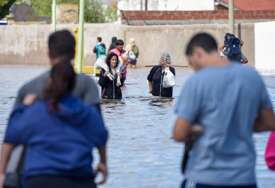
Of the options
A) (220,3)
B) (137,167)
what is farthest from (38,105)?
(220,3)

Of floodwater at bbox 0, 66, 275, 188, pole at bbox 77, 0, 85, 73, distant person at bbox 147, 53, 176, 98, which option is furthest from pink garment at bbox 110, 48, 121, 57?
pole at bbox 77, 0, 85, 73

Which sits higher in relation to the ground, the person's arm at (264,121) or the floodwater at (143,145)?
the person's arm at (264,121)

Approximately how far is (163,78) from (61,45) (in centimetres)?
1797

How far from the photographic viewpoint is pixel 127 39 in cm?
5241

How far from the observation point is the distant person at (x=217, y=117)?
19.7ft

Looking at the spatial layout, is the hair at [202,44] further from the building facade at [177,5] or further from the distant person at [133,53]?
the building facade at [177,5]

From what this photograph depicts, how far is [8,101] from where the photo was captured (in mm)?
24609

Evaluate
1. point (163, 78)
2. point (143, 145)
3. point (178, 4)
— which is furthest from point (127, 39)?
point (143, 145)

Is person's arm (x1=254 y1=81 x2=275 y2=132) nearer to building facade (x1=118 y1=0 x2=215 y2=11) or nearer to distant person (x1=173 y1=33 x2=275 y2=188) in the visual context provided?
distant person (x1=173 y1=33 x2=275 y2=188)

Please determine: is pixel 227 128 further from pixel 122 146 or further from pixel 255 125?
pixel 122 146

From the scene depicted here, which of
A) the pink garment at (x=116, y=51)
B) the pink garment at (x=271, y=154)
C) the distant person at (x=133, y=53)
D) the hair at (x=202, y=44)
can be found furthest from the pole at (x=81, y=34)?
the hair at (x=202, y=44)

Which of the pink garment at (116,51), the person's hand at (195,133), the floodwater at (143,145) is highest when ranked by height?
the pink garment at (116,51)

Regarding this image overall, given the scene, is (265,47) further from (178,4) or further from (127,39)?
(178,4)

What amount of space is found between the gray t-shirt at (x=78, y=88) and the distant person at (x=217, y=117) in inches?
24.2
